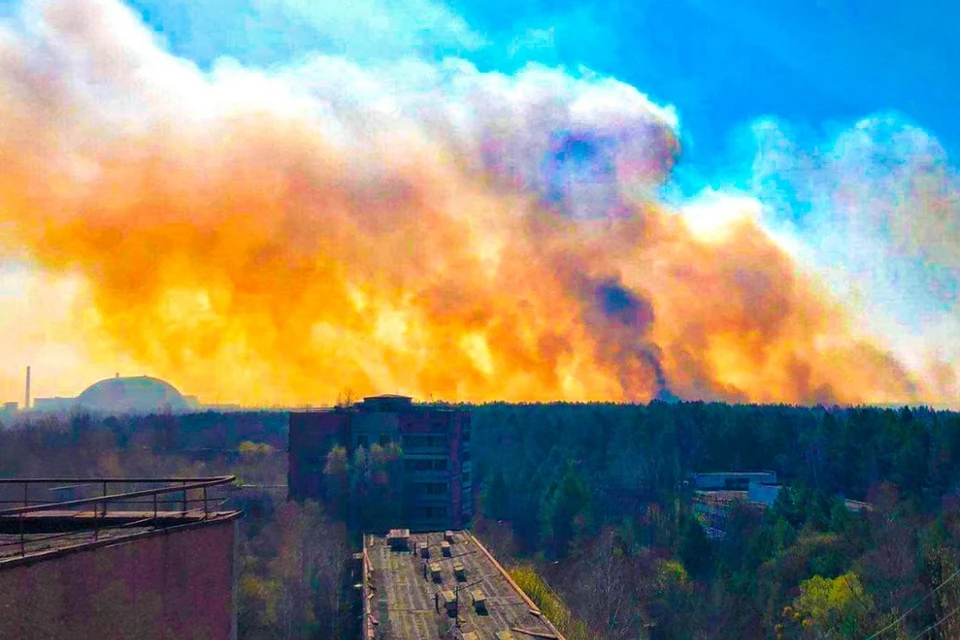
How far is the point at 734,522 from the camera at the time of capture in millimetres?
59344

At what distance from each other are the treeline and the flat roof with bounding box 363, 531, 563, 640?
259 inches

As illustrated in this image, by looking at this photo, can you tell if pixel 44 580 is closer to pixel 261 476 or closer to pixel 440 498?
pixel 440 498

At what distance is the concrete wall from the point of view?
32.1 ft

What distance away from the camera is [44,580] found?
10.0 m

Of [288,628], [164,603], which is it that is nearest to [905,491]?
[288,628]

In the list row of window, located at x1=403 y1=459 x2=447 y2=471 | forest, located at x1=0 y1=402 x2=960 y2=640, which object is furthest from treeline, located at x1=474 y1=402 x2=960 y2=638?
row of window, located at x1=403 y1=459 x2=447 y2=471

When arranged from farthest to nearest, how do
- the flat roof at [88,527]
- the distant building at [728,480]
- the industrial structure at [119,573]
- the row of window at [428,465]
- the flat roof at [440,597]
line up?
the distant building at [728,480] < the row of window at [428,465] < the flat roof at [440,597] < the flat roof at [88,527] < the industrial structure at [119,573]

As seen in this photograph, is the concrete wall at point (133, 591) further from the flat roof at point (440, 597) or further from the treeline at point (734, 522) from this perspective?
the treeline at point (734, 522)

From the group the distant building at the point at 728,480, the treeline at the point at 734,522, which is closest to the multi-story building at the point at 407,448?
the treeline at the point at 734,522

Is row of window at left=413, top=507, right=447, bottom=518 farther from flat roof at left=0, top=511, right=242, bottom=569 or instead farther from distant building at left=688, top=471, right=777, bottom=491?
flat roof at left=0, top=511, right=242, bottom=569

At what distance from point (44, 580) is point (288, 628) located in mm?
33434

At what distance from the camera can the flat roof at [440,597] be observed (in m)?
30.8

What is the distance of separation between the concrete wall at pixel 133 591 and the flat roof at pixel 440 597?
17631 mm

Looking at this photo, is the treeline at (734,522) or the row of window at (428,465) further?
the row of window at (428,465)
